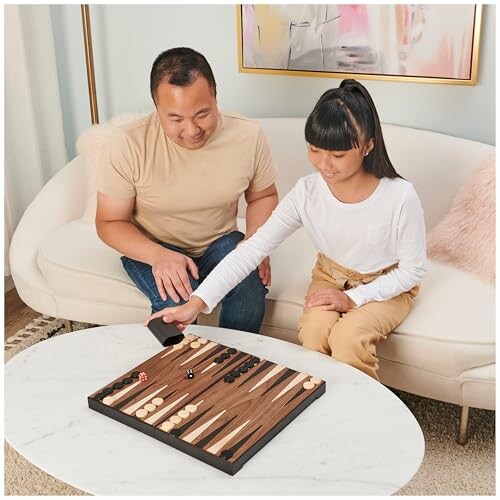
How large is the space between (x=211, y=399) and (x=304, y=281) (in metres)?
0.70

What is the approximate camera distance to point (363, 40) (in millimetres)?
2736

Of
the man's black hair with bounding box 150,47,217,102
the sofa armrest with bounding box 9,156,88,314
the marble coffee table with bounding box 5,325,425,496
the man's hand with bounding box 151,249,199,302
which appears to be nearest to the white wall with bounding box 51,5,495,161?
the sofa armrest with bounding box 9,156,88,314

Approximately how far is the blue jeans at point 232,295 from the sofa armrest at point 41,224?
443 millimetres

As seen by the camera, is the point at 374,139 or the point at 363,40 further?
the point at 363,40

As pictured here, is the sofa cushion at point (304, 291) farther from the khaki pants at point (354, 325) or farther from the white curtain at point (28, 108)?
the white curtain at point (28, 108)

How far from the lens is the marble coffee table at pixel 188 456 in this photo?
56.9 inches

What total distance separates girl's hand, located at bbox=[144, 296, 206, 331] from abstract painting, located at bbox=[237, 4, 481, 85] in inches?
47.9

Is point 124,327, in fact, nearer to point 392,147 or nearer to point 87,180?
point 87,180

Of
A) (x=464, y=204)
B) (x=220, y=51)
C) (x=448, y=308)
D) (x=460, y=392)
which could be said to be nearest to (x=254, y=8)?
(x=220, y=51)

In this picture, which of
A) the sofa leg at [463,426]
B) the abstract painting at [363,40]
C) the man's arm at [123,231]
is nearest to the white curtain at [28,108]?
the abstract painting at [363,40]

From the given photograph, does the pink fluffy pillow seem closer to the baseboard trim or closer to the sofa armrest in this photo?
the sofa armrest

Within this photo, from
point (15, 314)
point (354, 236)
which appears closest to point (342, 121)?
point (354, 236)

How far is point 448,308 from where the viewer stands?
212cm

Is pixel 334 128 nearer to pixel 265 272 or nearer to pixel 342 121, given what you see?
pixel 342 121
